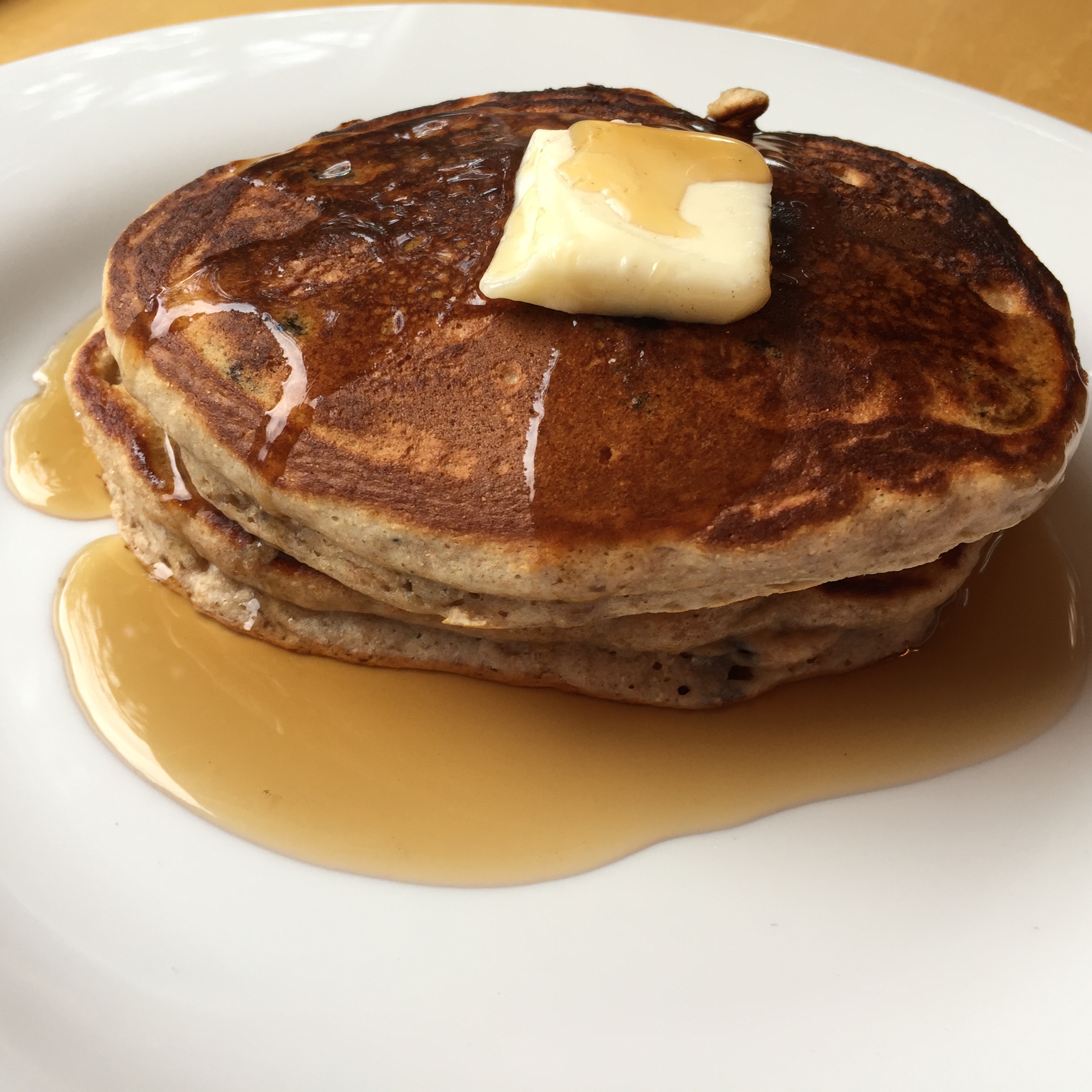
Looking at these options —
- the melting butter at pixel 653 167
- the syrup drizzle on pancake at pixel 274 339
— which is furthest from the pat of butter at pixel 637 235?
the syrup drizzle on pancake at pixel 274 339

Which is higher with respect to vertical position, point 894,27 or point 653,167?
point 653,167

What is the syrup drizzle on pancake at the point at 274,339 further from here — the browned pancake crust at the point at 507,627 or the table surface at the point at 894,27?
the table surface at the point at 894,27

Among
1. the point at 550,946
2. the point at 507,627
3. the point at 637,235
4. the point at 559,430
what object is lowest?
the point at 550,946

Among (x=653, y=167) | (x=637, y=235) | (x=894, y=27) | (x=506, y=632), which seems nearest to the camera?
(x=637, y=235)

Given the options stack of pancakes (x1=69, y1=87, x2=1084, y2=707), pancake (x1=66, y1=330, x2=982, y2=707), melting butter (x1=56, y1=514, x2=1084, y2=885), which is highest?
stack of pancakes (x1=69, y1=87, x2=1084, y2=707)

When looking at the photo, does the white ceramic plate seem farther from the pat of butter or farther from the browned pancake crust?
the pat of butter

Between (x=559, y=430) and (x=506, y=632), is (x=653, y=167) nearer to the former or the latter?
(x=559, y=430)

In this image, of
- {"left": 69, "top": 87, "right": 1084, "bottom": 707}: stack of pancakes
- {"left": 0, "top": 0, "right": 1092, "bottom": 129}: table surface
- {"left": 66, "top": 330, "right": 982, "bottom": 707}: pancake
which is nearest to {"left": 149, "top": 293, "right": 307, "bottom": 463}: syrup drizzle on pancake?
{"left": 69, "top": 87, "right": 1084, "bottom": 707}: stack of pancakes

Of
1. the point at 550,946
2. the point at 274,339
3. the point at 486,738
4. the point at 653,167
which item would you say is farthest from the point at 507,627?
the point at 653,167
